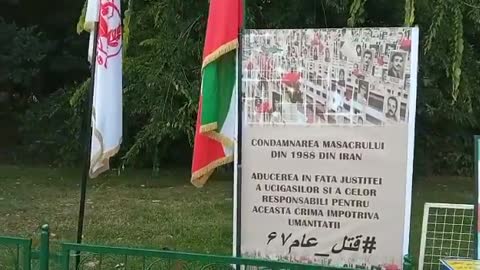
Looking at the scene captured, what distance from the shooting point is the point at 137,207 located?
29.3 feet

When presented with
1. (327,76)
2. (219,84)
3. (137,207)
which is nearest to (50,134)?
(137,207)

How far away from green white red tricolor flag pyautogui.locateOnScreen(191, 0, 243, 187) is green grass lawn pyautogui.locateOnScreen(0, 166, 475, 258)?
1.52 meters

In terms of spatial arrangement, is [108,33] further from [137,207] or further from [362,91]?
[137,207]

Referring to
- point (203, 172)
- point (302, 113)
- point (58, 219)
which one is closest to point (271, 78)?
point (302, 113)

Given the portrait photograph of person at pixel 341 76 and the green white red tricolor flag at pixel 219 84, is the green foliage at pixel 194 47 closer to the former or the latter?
the green white red tricolor flag at pixel 219 84

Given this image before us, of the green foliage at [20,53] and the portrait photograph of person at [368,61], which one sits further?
the green foliage at [20,53]

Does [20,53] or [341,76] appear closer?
[341,76]

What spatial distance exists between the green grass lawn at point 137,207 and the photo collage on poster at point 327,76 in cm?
117

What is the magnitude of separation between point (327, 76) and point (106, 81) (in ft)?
5.04

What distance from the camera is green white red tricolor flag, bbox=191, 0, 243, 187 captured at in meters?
4.57

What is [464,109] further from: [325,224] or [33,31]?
[33,31]

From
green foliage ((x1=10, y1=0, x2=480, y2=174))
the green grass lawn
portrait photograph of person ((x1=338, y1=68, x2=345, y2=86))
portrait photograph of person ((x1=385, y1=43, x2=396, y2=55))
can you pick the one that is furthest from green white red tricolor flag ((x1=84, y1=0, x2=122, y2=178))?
the green grass lawn

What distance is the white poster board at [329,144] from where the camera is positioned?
4.30 metres

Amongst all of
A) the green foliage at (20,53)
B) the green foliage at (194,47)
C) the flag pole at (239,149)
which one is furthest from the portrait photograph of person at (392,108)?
the green foliage at (20,53)
